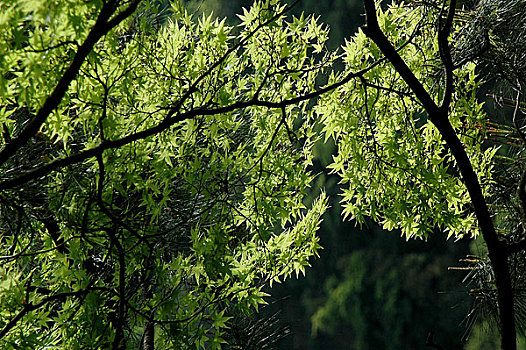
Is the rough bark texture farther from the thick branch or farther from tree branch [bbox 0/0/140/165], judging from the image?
tree branch [bbox 0/0/140/165]

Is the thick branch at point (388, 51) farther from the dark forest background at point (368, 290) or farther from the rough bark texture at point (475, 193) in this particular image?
the dark forest background at point (368, 290)

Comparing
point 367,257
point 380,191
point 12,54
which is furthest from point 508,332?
point 367,257

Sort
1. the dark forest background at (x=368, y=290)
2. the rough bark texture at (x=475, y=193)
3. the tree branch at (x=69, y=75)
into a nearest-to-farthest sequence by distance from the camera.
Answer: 1. the tree branch at (x=69, y=75)
2. the rough bark texture at (x=475, y=193)
3. the dark forest background at (x=368, y=290)

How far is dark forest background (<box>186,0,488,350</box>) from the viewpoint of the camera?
3512 millimetres

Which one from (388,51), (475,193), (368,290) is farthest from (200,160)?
(368,290)

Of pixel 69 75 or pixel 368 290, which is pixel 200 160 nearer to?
pixel 69 75

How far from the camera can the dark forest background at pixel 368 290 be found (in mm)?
3512

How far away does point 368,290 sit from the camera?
149 inches

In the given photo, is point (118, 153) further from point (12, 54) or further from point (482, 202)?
point (482, 202)

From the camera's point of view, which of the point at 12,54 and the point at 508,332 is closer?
the point at 12,54

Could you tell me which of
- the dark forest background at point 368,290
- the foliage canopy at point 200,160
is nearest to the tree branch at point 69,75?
the foliage canopy at point 200,160

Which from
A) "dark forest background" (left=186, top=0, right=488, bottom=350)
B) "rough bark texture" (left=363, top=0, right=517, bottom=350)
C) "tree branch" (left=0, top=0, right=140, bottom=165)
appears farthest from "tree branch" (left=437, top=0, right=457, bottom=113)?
"dark forest background" (left=186, top=0, right=488, bottom=350)

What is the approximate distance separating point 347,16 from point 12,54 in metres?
3.82

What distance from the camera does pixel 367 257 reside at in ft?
12.5
